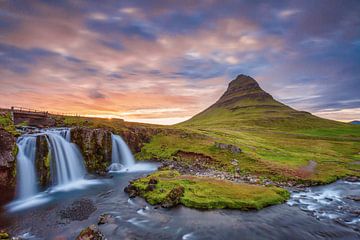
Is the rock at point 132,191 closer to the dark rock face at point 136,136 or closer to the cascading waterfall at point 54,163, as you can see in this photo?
the cascading waterfall at point 54,163

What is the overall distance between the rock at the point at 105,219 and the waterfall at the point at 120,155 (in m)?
21.2

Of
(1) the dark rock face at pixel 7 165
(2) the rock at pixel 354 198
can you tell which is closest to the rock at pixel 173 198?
(1) the dark rock face at pixel 7 165

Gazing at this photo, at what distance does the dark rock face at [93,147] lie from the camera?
37.7 m

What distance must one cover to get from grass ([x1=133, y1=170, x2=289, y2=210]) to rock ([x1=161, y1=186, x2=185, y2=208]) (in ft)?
1.16

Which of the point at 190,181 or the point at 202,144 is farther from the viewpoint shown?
the point at 202,144

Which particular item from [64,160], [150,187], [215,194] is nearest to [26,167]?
[64,160]

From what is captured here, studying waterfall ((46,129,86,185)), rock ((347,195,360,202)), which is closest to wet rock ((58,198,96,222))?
waterfall ((46,129,86,185))

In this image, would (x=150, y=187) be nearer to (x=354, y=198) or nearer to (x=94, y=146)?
(x=94, y=146)

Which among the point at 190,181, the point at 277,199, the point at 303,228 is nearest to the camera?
the point at 303,228

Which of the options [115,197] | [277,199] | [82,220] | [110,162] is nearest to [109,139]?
[110,162]

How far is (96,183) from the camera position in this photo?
3122cm

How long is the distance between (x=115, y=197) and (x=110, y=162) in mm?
18344

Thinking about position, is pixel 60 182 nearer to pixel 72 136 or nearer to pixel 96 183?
pixel 96 183

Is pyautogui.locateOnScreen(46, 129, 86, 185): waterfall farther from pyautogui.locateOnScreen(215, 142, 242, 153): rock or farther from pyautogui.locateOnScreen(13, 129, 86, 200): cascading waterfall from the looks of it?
pyautogui.locateOnScreen(215, 142, 242, 153): rock
